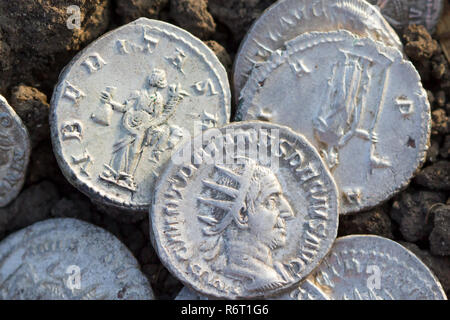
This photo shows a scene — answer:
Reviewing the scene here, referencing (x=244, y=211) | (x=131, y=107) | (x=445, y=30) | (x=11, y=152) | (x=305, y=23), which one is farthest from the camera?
(x=445, y=30)

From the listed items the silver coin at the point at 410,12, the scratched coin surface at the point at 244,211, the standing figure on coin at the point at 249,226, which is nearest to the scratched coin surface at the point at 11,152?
the scratched coin surface at the point at 244,211

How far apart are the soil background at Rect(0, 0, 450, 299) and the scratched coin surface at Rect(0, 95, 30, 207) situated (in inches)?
3.9

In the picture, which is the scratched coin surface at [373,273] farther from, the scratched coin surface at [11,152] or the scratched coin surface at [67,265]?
the scratched coin surface at [11,152]

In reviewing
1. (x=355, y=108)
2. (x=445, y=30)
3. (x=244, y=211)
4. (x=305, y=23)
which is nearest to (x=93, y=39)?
(x=305, y=23)

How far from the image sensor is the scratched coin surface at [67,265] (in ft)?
9.00

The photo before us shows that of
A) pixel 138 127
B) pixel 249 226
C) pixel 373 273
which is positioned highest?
pixel 138 127

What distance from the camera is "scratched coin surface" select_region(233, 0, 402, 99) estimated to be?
9.46 feet

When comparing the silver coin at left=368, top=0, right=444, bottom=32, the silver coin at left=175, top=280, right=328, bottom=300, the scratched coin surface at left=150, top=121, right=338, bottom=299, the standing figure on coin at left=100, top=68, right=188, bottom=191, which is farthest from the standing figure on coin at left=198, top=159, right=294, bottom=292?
the silver coin at left=368, top=0, right=444, bottom=32

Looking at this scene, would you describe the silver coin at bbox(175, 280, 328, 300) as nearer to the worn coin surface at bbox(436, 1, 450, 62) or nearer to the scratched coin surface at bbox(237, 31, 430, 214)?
the scratched coin surface at bbox(237, 31, 430, 214)

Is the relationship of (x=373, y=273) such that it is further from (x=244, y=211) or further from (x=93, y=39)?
(x=93, y=39)

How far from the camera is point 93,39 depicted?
2.95 m

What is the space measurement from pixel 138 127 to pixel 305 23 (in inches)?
46.5

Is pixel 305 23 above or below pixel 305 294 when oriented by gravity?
above

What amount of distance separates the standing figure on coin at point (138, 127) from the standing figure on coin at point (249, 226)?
41 centimetres
